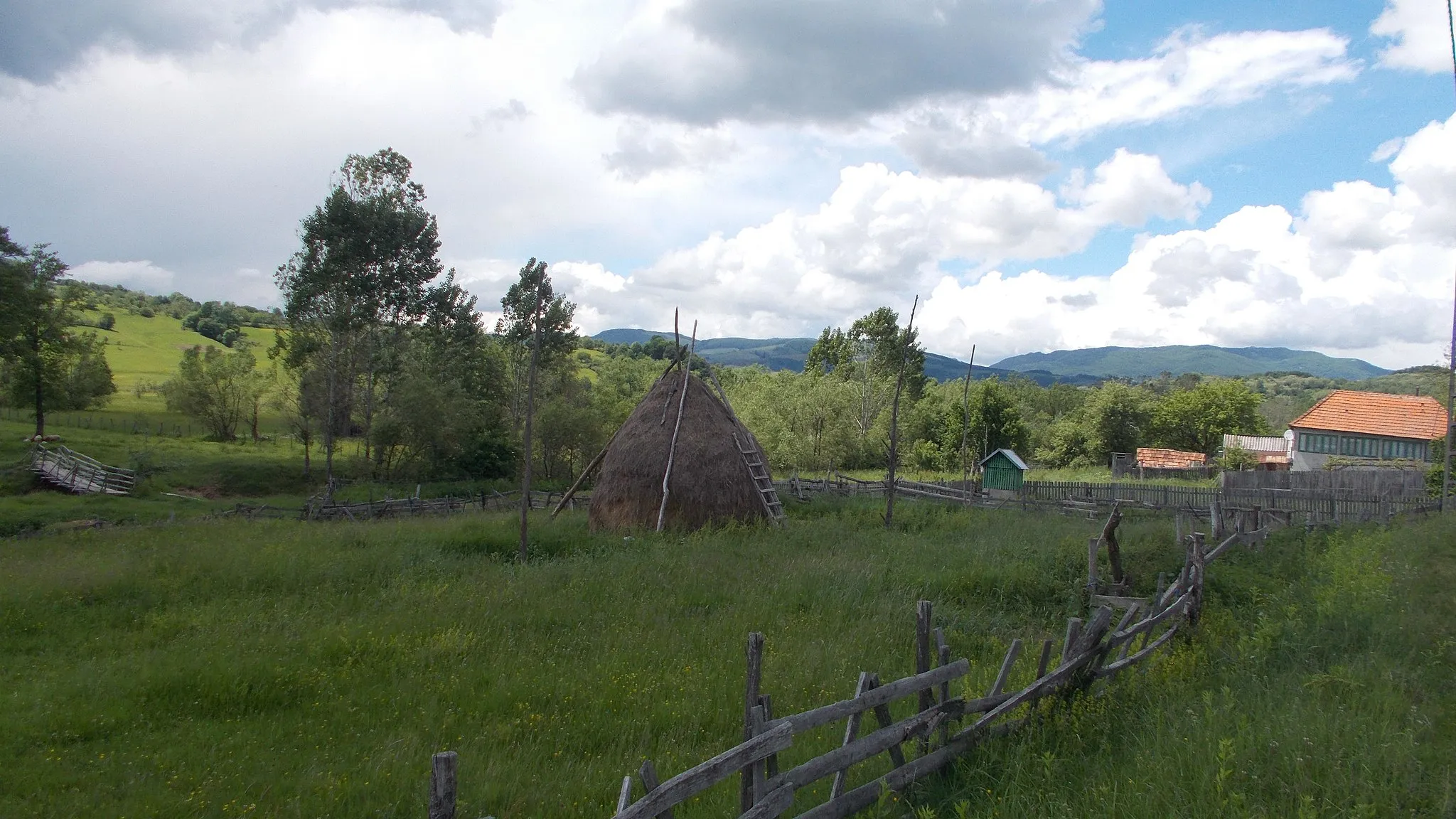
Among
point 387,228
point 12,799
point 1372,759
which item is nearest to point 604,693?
point 12,799

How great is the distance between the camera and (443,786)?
3.37m

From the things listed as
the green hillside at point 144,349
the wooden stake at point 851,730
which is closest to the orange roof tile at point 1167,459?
the wooden stake at point 851,730

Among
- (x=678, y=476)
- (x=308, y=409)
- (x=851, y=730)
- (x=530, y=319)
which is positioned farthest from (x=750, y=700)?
(x=530, y=319)

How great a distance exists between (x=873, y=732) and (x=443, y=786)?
2670 mm

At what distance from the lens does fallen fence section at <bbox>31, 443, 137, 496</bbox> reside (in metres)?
25.1

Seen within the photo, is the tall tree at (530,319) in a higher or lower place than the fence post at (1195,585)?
higher

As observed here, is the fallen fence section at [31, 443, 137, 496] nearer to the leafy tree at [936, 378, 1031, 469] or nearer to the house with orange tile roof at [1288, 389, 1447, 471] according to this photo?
the leafy tree at [936, 378, 1031, 469]

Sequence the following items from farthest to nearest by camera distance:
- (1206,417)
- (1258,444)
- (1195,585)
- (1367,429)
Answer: (1206,417)
(1258,444)
(1367,429)
(1195,585)

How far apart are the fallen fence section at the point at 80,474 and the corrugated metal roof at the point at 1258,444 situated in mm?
51976

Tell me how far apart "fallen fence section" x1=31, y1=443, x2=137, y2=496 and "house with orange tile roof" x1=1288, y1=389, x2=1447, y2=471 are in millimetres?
53377

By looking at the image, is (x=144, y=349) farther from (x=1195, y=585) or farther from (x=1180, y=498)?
(x=1195, y=585)

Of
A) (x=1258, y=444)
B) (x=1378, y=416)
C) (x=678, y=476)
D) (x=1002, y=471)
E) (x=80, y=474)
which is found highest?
(x=1378, y=416)

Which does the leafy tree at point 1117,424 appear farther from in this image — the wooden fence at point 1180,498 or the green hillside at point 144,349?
the green hillside at point 144,349

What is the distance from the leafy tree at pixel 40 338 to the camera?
26.9 meters
